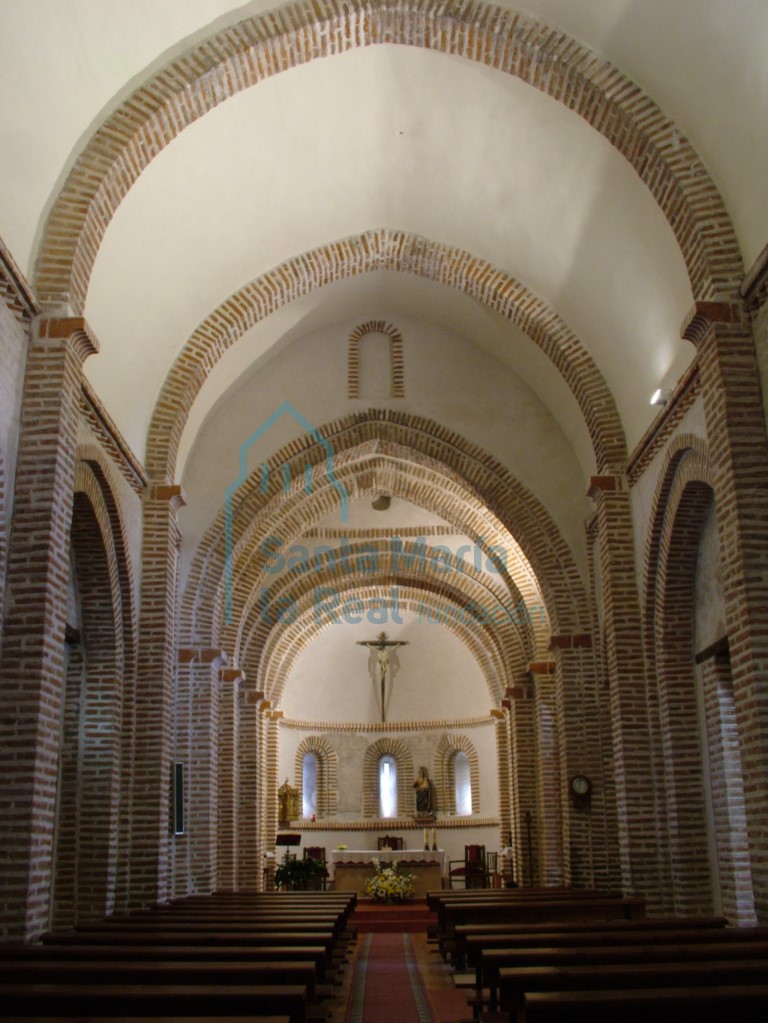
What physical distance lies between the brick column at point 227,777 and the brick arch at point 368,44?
9506mm

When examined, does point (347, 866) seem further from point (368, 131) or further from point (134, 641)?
point (368, 131)

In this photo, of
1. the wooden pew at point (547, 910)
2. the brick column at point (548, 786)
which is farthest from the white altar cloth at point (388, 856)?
the wooden pew at point (547, 910)

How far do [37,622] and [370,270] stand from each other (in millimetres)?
7256

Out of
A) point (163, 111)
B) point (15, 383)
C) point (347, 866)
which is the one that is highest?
point (163, 111)

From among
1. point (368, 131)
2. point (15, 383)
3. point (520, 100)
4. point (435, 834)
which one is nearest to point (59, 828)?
point (15, 383)

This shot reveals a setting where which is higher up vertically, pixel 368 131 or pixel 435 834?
pixel 368 131

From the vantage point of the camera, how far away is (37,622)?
25.9ft

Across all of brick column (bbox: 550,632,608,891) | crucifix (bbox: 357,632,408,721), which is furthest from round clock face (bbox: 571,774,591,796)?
crucifix (bbox: 357,632,408,721)

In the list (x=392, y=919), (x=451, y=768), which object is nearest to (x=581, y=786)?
(x=392, y=919)

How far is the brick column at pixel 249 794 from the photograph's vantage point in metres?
19.0

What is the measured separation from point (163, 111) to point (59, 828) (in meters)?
7.01

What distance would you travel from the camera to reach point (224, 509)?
14961mm

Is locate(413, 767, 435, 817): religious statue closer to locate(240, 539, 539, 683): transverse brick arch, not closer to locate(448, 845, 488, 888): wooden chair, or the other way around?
locate(448, 845, 488, 888): wooden chair

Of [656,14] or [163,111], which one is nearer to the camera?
[656,14]
